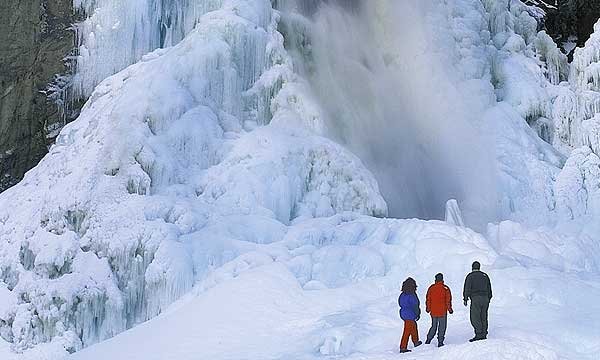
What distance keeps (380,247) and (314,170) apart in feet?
9.10

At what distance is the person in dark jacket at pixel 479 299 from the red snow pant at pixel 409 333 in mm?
758

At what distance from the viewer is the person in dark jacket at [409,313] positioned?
10.4m

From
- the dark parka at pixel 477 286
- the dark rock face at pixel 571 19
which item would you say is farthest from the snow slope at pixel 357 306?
the dark rock face at pixel 571 19

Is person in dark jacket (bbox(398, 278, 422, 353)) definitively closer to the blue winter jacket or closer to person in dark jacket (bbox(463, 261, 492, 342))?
the blue winter jacket

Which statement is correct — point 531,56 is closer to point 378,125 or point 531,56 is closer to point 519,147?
point 519,147

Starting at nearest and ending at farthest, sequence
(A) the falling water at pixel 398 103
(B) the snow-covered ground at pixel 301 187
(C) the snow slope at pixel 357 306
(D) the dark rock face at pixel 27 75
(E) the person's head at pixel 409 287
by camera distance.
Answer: (E) the person's head at pixel 409 287
(C) the snow slope at pixel 357 306
(B) the snow-covered ground at pixel 301 187
(A) the falling water at pixel 398 103
(D) the dark rock face at pixel 27 75

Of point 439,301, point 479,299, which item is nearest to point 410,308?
point 439,301

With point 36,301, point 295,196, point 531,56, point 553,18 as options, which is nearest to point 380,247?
point 295,196

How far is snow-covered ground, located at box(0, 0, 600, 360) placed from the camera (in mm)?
12180

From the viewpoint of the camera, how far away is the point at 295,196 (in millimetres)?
15578

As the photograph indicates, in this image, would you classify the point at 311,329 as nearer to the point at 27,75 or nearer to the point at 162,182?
the point at 162,182

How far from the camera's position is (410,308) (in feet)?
34.1

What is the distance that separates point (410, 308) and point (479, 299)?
0.90 m

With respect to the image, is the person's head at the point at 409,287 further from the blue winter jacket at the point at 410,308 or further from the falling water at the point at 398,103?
the falling water at the point at 398,103
